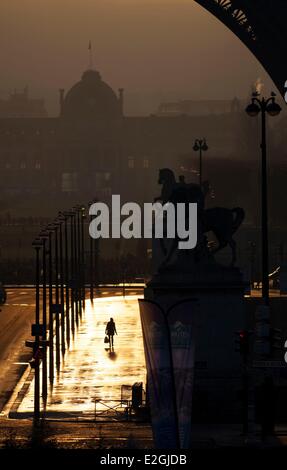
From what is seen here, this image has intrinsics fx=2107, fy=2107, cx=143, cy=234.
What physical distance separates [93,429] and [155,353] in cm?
1295

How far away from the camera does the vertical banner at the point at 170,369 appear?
42.8 m

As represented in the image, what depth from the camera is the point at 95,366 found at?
7531cm

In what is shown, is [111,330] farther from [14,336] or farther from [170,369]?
[170,369]

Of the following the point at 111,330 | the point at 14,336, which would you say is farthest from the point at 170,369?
the point at 14,336

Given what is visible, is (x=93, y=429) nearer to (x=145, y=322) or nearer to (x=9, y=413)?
(x=9, y=413)

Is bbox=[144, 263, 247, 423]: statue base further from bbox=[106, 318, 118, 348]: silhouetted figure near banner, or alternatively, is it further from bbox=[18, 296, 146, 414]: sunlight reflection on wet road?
bbox=[106, 318, 118, 348]: silhouetted figure near banner

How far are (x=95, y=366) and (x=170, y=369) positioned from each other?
106ft

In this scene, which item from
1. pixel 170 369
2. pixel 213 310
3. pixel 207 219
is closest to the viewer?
pixel 170 369

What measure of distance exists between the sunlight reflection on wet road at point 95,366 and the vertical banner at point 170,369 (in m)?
16.8

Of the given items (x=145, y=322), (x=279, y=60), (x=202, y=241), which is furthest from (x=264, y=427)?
(x=279, y=60)

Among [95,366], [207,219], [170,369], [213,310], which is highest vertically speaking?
[207,219]

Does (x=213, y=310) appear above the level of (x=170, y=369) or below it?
below

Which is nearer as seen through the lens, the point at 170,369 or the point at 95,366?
the point at 170,369

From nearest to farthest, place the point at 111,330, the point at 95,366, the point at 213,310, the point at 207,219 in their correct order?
1. the point at 213,310
2. the point at 207,219
3. the point at 95,366
4. the point at 111,330
